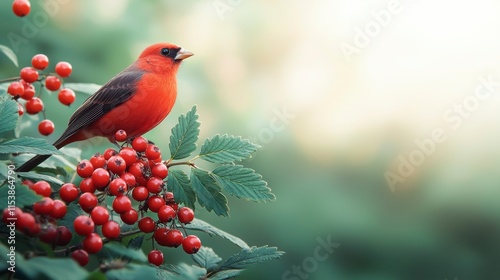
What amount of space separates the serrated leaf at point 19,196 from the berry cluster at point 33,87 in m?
0.40

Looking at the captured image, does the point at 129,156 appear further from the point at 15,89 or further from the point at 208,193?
the point at 15,89

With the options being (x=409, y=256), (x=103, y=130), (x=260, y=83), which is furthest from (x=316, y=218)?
(x=103, y=130)

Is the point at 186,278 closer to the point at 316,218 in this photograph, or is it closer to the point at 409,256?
the point at 316,218

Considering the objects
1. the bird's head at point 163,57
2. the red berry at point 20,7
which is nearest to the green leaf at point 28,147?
the red berry at point 20,7

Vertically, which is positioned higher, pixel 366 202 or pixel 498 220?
pixel 498 220

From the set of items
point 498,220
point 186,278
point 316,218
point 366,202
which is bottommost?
point 186,278

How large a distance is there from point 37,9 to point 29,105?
46.1 inches

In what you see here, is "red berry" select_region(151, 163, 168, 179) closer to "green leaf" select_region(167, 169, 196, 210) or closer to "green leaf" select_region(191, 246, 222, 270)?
"green leaf" select_region(167, 169, 196, 210)

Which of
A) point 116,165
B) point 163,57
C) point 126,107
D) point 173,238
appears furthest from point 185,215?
point 163,57

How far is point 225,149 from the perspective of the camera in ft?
3.84

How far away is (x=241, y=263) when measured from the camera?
3.58 ft

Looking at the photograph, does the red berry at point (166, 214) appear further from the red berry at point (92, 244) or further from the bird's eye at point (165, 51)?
the bird's eye at point (165, 51)

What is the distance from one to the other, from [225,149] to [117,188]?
0.73ft

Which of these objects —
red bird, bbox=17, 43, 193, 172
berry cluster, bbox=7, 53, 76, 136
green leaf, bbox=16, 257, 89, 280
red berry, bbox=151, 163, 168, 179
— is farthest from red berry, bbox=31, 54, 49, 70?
green leaf, bbox=16, 257, 89, 280
